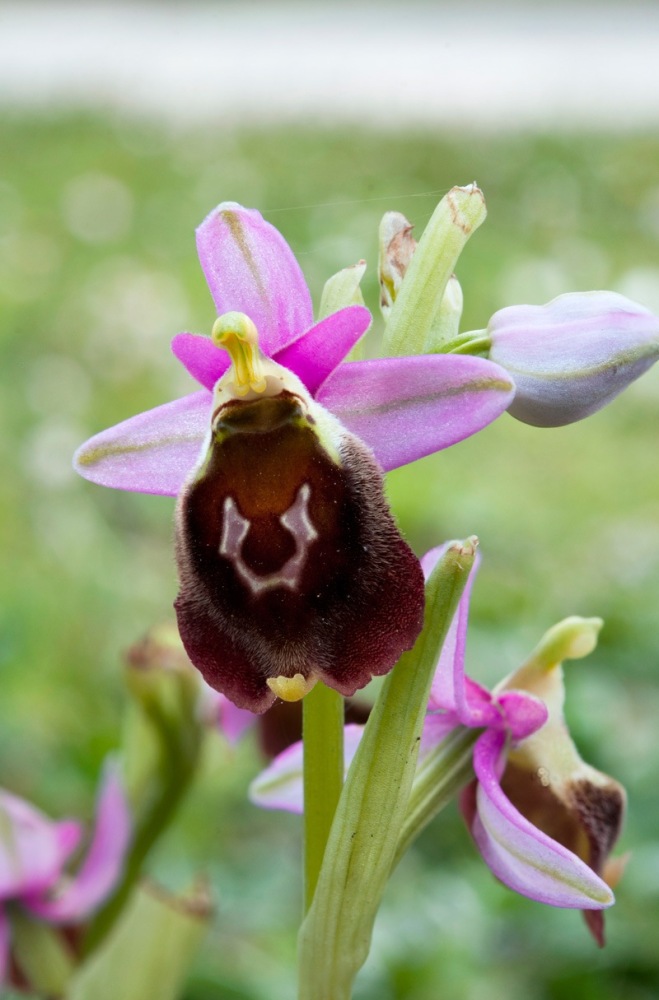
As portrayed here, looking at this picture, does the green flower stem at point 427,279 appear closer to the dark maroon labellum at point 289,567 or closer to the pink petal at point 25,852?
the dark maroon labellum at point 289,567

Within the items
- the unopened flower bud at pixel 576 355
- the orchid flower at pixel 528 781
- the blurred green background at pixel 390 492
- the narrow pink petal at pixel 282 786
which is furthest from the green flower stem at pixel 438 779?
the blurred green background at pixel 390 492

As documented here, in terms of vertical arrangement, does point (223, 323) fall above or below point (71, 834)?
above

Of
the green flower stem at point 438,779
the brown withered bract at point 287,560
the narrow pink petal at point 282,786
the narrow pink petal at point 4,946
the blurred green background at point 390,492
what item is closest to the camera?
the brown withered bract at point 287,560

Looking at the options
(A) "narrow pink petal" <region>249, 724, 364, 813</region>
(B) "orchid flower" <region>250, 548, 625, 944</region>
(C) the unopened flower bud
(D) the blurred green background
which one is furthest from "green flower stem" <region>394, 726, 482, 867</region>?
(D) the blurred green background

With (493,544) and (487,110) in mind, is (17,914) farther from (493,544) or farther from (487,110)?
(487,110)

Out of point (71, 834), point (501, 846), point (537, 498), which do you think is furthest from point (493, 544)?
point (501, 846)

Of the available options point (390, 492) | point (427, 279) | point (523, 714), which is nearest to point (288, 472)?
point (427, 279)

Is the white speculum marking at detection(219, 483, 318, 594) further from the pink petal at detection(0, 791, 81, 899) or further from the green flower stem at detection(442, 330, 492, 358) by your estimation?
the pink petal at detection(0, 791, 81, 899)
